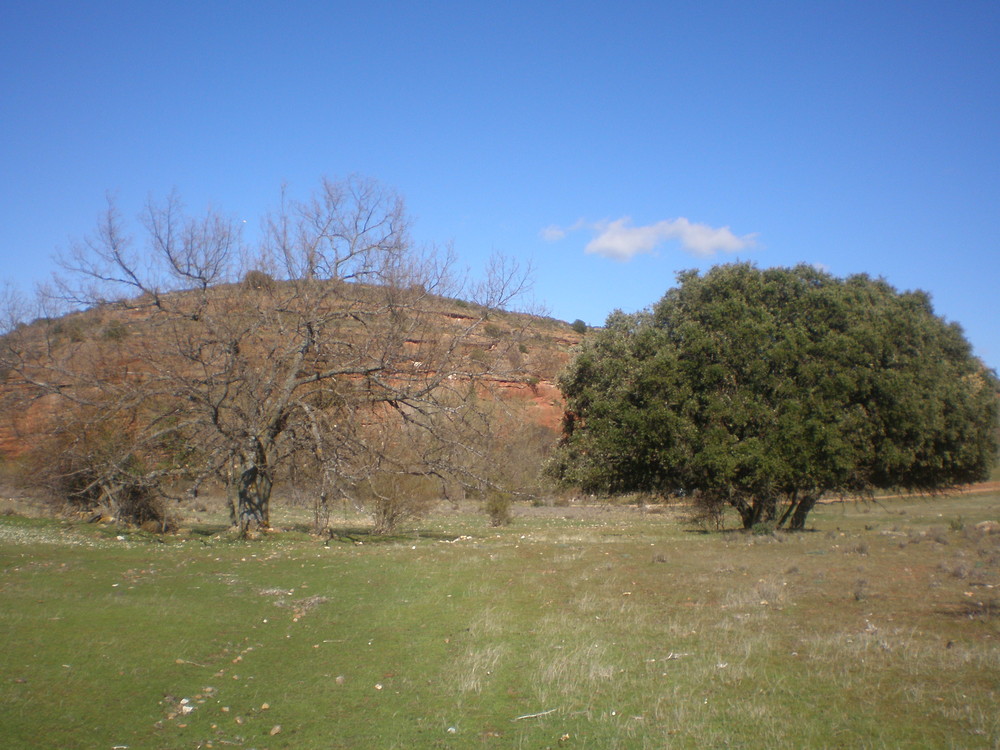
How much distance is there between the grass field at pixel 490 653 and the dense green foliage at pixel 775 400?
593cm

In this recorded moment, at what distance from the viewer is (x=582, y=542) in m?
20.5

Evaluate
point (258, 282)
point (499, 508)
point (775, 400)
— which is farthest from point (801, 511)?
point (258, 282)

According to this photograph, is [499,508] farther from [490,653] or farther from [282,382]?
[490,653]

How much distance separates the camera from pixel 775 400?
2091cm

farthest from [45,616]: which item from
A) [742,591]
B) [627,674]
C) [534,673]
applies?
[742,591]

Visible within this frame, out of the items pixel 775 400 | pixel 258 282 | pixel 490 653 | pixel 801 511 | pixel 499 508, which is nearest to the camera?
pixel 490 653

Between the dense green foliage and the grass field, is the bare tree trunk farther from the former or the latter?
the grass field

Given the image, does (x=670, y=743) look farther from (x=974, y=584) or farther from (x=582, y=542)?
(x=582, y=542)

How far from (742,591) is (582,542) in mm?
9292

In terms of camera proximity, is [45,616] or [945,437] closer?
[45,616]

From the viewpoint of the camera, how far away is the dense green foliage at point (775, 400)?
20.3 meters

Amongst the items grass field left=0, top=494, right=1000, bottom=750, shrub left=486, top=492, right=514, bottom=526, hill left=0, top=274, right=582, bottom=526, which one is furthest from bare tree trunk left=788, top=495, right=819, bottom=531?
shrub left=486, top=492, right=514, bottom=526

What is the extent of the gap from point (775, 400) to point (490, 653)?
49.7ft

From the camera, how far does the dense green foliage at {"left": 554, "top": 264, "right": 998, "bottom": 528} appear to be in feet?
66.6
